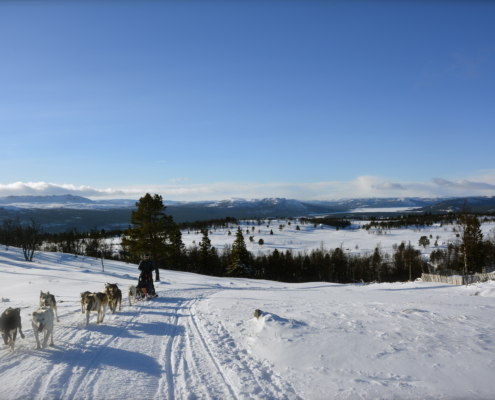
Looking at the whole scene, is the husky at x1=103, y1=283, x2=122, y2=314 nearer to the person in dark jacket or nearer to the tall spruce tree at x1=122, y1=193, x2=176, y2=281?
the person in dark jacket

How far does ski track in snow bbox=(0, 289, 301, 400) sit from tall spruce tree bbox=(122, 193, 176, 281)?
18.9 metres

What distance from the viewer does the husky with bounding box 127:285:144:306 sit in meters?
12.5

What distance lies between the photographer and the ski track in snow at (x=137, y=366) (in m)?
4.86

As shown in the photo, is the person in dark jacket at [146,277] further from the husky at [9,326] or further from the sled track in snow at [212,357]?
the husky at [9,326]

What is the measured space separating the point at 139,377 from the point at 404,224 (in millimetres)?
198215

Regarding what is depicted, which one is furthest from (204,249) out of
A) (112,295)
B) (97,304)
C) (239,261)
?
(97,304)

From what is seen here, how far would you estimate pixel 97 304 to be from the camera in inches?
351

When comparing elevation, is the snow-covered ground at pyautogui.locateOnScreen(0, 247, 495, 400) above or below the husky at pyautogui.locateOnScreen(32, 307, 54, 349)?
below

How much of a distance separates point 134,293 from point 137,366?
24.4 feet

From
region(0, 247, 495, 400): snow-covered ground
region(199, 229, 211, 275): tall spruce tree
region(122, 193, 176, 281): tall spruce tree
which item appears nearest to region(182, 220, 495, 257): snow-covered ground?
region(199, 229, 211, 275): tall spruce tree

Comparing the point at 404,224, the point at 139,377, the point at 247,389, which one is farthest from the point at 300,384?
the point at 404,224

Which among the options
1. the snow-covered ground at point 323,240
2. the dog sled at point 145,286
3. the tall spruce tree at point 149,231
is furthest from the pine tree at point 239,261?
the snow-covered ground at point 323,240

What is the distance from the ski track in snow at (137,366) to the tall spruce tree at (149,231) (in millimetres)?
18869

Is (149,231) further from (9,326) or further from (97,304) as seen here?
(9,326)
